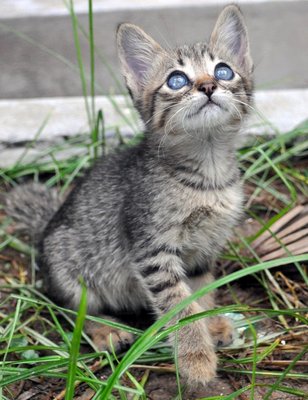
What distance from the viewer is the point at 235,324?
3674 mm

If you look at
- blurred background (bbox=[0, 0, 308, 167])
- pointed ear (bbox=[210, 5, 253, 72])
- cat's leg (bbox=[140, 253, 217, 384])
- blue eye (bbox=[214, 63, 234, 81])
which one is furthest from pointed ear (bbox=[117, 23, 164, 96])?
blurred background (bbox=[0, 0, 308, 167])

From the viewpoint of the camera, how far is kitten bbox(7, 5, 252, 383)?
10.9 ft

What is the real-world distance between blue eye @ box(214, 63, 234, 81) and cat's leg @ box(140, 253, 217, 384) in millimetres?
874

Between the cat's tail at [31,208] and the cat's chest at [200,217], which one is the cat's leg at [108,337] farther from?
the cat's tail at [31,208]

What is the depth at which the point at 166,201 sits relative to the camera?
347 cm

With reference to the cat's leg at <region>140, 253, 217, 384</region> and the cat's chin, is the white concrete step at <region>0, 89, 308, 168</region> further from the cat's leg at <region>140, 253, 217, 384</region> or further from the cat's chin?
the cat's leg at <region>140, 253, 217, 384</region>

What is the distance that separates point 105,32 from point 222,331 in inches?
143

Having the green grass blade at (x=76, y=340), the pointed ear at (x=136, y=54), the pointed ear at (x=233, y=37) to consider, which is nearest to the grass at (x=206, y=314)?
the green grass blade at (x=76, y=340)

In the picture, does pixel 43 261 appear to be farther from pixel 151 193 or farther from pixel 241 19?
pixel 241 19

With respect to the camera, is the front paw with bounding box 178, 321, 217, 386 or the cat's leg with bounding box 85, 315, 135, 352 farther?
the cat's leg with bounding box 85, 315, 135, 352

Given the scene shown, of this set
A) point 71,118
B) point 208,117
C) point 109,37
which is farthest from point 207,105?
point 109,37

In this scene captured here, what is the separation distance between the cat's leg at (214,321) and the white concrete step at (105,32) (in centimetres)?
295

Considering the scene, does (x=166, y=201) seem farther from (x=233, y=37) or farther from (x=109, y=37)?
(x=109, y=37)

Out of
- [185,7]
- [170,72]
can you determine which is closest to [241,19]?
[170,72]
